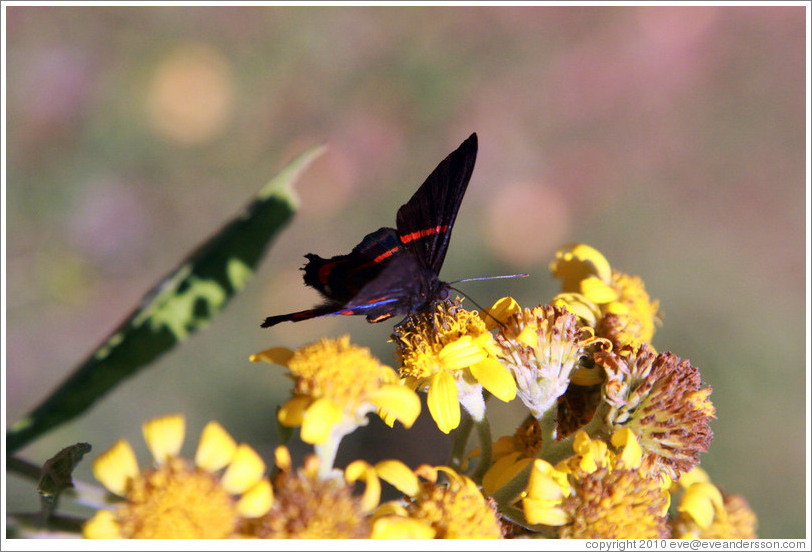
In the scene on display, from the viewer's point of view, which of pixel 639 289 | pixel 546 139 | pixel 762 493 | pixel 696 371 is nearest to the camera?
pixel 696 371

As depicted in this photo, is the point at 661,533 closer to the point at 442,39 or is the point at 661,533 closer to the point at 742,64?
the point at 442,39

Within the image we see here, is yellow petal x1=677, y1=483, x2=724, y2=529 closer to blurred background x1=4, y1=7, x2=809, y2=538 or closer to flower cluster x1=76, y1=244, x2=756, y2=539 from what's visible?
flower cluster x1=76, y1=244, x2=756, y2=539

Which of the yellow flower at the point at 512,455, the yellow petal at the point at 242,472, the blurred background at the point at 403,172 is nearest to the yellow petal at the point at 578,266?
the yellow flower at the point at 512,455

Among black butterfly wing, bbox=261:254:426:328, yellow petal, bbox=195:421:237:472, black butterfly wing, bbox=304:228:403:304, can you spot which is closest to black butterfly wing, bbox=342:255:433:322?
black butterfly wing, bbox=261:254:426:328

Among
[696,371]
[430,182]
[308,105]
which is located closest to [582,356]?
[696,371]

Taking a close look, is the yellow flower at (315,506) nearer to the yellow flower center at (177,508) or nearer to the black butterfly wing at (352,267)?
the yellow flower center at (177,508)

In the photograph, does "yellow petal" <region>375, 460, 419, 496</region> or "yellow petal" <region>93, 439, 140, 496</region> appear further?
"yellow petal" <region>375, 460, 419, 496</region>

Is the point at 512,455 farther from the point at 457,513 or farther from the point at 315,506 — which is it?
the point at 315,506
